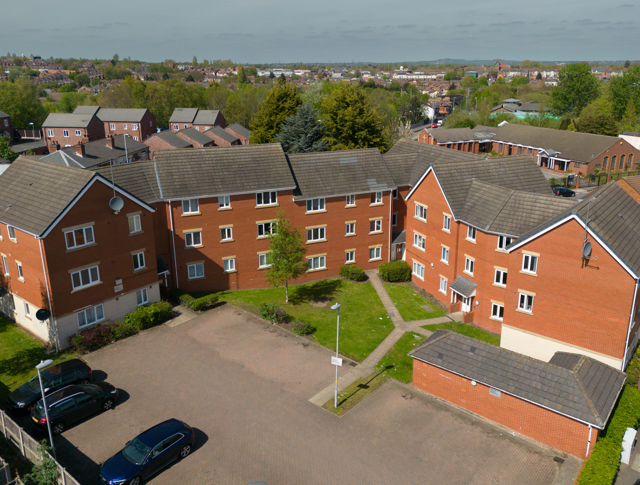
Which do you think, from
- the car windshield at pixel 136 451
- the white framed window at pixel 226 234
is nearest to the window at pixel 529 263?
the white framed window at pixel 226 234

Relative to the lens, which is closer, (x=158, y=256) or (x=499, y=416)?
(x=499, y=416)

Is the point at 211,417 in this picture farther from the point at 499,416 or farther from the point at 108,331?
the point at 499,416

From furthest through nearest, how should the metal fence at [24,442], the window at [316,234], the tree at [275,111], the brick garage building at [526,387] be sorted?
the tree at [275,111]
the window at [316,234]
the brick garage building at [526,387]
the metal fence at [24,442]

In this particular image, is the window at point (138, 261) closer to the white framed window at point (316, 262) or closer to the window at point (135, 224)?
the window at point (135, 224)

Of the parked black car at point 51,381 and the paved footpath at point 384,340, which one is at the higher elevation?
the parked black car at point 51,381

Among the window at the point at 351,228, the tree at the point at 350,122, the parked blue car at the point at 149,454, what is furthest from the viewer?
the tree at the point at 350,122

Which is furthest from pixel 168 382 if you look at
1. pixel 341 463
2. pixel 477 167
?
pixel 477 167

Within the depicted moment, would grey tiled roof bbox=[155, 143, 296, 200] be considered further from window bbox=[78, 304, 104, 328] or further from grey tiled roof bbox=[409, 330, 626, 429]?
grey tiled roof bbox=[409, 330, 626, 429]

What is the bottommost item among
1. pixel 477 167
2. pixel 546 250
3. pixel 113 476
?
pixel 113 476
